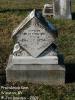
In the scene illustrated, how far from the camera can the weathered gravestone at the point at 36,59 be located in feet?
29.1

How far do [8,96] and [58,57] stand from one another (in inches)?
67.2

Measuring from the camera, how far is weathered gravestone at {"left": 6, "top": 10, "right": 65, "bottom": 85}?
888cm

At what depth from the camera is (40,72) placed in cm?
891

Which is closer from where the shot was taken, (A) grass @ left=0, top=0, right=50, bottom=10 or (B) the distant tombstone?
(B) the distant tombstone

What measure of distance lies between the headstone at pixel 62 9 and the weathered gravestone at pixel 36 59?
6.23m

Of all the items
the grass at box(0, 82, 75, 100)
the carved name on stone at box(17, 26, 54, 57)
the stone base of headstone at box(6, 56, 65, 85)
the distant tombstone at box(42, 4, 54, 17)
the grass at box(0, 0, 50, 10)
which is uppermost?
the grass at box(0, 0, 50, 10)

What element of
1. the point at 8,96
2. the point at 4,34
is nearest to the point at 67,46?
the point at 4,34

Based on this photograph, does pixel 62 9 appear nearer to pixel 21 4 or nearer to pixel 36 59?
pixel 21 4

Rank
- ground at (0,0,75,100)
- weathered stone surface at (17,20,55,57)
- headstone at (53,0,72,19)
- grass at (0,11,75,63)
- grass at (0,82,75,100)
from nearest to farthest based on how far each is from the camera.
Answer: grass at (0,82,75,100), ground at (0,0,75,100), weathered stone surface at (17,20,55,57), grass at (0,11,75,63), headstone at (53,0,72,19)

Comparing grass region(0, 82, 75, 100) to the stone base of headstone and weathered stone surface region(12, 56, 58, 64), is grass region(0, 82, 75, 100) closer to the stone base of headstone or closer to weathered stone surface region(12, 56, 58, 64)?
the stone base of headstone

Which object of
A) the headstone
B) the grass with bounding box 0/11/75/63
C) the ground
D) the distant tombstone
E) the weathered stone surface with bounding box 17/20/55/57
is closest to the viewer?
the ground

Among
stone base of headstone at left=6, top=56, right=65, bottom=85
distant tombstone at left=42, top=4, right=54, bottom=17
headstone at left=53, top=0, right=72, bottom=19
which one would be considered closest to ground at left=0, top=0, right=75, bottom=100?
stone base of headstone at left=6, top=56, right=65, bottom=85

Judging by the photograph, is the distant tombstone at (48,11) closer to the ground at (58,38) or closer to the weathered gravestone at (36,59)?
the ground at (58,38)

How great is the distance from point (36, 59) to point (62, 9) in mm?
6487
